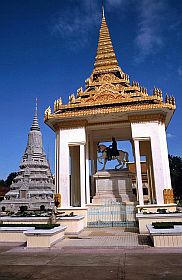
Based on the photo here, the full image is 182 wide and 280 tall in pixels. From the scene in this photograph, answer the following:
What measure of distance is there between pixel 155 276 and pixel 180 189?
1569 inches

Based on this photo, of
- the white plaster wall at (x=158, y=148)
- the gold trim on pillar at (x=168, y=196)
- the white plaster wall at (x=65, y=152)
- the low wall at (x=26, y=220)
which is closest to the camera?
the low wall at (x=26, y=220)

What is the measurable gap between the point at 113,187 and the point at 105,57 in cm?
1185

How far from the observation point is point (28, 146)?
4375cm

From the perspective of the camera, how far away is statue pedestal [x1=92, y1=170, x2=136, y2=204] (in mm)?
17309

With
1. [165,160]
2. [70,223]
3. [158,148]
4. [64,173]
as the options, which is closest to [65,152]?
[64,173]

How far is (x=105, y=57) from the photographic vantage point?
72.7ft

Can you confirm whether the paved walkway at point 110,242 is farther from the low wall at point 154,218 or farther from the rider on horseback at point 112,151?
the rider on horseback at point 112,151

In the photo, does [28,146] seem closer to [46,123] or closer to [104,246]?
[46,123]

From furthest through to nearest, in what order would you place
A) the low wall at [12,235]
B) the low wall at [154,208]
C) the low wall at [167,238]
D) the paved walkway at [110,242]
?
the low wall at [154,208]
the low wall at [12,235]
the paved walkway at [110,242]
the low wall at [167,238]

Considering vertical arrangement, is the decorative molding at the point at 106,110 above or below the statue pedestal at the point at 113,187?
above

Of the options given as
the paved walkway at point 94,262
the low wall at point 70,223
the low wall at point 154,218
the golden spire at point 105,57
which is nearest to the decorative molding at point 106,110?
the golden spire at point 105,57

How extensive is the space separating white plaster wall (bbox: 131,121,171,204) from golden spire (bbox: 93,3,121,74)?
6.93m

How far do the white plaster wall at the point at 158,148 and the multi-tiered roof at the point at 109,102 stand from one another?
882 millimetres

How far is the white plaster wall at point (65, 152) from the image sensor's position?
16.2 m
